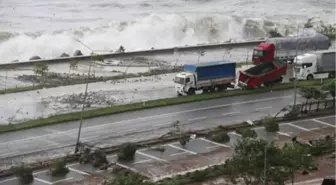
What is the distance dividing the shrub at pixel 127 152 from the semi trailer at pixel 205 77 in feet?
38.9

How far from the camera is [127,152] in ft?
93.9

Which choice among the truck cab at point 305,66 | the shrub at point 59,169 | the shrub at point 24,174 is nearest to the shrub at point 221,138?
the shrub at point 59,169

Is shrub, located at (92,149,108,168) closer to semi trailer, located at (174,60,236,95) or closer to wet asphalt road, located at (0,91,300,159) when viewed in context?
wet asphalt road, located at (0,91,300,159)

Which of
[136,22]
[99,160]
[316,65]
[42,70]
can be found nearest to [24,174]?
[99,160]

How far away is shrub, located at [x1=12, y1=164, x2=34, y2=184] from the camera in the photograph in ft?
85.2

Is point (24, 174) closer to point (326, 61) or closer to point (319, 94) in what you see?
point (319, 94)

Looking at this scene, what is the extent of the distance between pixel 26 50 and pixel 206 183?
40.5m

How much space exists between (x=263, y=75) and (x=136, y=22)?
3610 centimetres

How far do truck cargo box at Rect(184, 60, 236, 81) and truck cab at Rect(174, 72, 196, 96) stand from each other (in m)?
0.39

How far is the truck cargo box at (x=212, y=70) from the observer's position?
40131mm

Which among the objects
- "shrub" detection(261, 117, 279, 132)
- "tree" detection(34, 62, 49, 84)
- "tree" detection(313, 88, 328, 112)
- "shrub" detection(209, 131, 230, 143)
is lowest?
"shrub" detection(209, 131, 230, 143)

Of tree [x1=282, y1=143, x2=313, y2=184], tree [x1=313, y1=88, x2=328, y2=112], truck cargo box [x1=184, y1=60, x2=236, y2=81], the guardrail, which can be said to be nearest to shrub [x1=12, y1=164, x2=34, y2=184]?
tree [x1=282, y1=143, x2=313, y2=184]

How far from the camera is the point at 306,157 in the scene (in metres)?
23.4

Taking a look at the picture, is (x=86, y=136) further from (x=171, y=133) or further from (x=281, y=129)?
(x=281, y=129)
